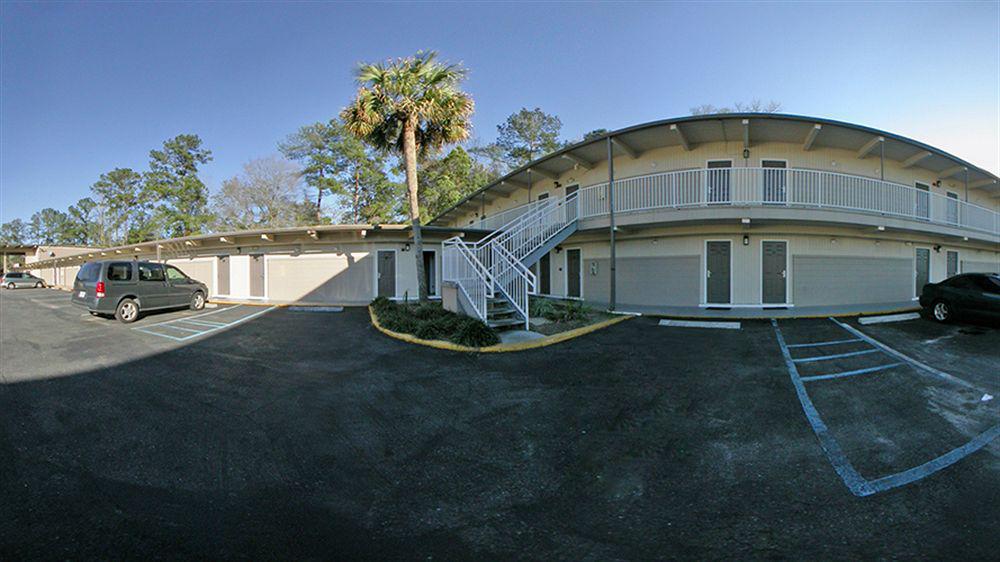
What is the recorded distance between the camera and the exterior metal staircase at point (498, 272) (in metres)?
9.63

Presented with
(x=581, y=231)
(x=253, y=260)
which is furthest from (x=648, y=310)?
(x=253, y=260)

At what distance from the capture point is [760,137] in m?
12.4

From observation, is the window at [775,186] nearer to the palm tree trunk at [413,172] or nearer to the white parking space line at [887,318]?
the white parking space line at [887,318]

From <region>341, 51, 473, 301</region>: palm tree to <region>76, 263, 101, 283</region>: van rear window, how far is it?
346 inches

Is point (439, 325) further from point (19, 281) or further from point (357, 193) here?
point (19, 281)

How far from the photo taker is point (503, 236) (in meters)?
11.5

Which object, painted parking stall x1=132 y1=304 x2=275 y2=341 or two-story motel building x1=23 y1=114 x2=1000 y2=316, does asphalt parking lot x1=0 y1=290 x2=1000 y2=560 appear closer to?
painted parking stall x1=132 y1=304 x2=275 y2=341

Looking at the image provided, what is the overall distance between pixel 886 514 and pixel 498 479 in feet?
9.08

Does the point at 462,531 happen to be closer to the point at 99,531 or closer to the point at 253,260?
the point at 99,531

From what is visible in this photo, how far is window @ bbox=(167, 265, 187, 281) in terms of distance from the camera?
555 inches

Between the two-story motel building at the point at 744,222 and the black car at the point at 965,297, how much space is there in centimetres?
139

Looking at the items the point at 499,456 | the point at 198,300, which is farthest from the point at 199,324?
the point at 499,456

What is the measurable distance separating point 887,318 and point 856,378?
23.6ft

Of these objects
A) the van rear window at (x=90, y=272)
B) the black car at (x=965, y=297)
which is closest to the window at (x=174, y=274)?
the van rear window at (x=90, y=272)
